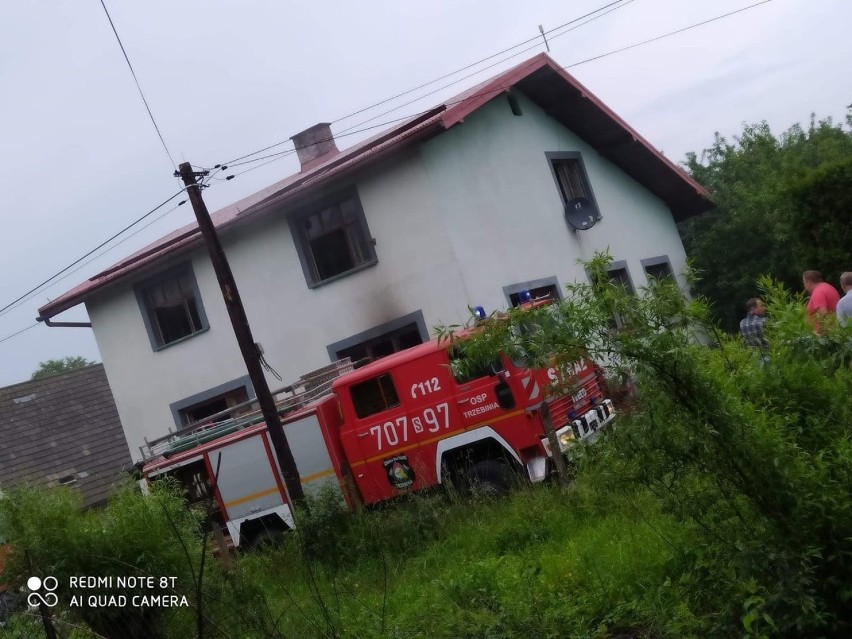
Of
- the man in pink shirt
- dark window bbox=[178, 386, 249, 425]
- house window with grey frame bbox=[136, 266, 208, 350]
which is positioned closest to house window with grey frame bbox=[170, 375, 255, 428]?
dark window bbox=[178, 386, 249, 425]

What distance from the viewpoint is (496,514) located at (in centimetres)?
1064

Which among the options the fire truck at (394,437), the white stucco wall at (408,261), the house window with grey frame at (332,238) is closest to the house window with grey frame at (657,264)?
the white stucco wall at (408,261)

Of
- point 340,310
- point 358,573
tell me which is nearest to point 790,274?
point 340,310

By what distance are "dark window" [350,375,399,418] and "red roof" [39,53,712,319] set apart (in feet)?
17.4

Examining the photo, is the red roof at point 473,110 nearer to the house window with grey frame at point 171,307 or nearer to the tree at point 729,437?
the house window with grey frame at point 171,307

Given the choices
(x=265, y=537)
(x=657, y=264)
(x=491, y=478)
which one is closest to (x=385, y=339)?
(x=265, y=537)

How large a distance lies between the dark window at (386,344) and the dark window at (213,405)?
2740 millimetres

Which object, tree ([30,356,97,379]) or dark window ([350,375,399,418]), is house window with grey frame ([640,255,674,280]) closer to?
dark window ([350,375,399,418])

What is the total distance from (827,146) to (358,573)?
61.0 feet

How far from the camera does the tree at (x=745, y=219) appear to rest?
22500 millimetres

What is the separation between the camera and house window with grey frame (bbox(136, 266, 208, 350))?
20.4 metres

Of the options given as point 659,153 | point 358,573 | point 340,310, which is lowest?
point 358,573

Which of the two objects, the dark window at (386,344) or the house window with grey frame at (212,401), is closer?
the dark window at (386,344)

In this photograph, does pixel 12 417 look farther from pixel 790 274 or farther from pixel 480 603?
pixel 480 603
